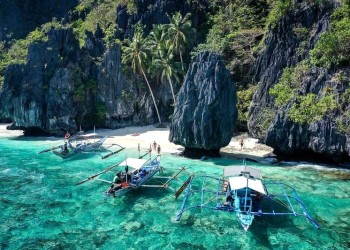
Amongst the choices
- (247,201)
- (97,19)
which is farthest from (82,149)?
(97,19)

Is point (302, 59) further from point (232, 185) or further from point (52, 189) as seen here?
point (52, 189)

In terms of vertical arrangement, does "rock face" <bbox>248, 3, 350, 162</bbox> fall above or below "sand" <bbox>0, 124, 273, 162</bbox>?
above

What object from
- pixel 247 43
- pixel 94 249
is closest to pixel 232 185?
pixel 94 249

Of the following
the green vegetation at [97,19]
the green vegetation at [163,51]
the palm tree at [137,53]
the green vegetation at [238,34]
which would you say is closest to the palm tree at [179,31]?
the green vegetation at [163,51]

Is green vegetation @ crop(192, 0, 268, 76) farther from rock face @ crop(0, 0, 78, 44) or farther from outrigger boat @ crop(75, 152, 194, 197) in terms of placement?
rock face @ crop(0, 0, 78, 44)

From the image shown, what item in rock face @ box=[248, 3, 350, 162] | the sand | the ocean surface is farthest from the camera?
the sand

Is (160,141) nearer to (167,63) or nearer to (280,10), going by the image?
(167,63)

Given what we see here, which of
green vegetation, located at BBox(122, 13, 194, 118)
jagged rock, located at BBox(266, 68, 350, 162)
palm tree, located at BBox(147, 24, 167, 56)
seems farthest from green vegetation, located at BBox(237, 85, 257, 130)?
palm tree, located at BBox(147, 24, 167, 56)
